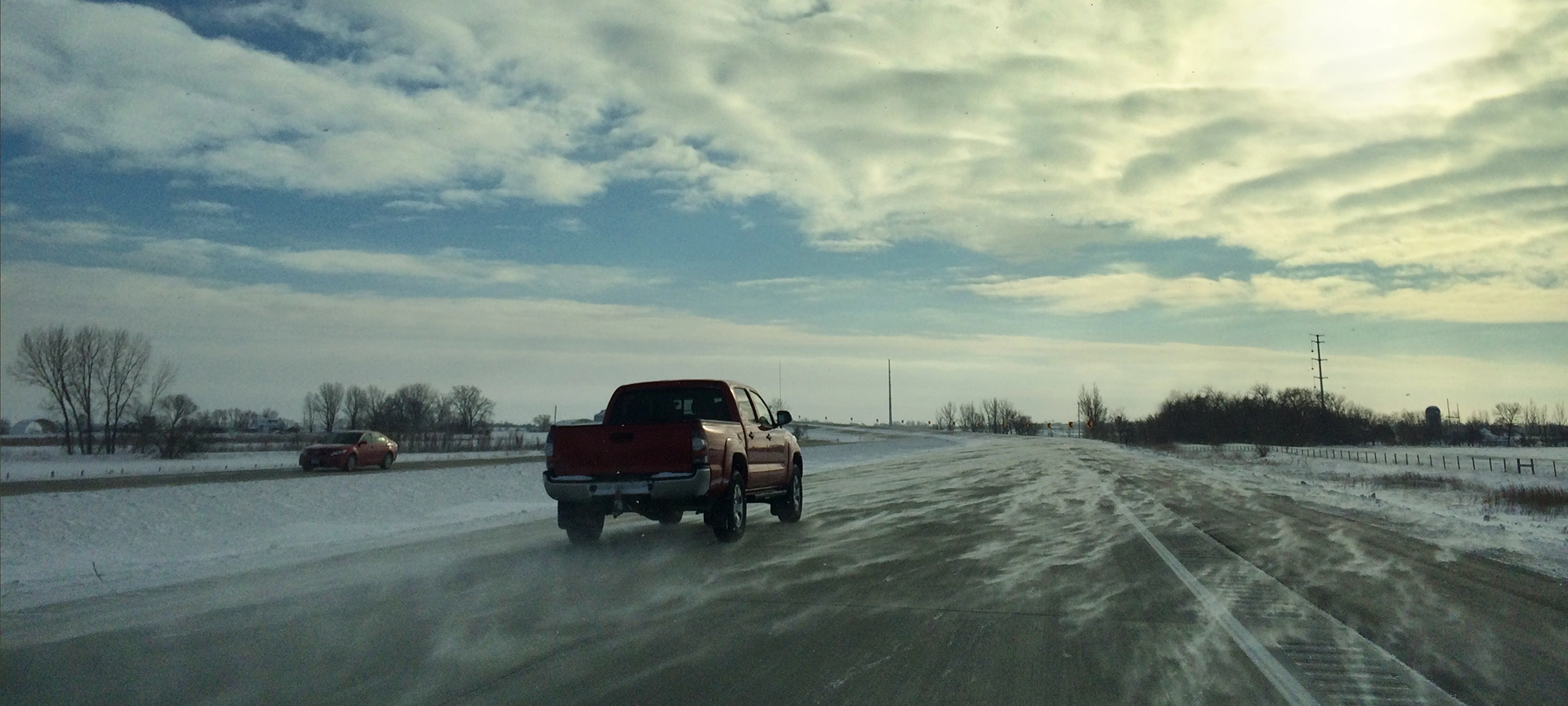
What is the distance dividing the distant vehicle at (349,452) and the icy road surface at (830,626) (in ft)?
85.5

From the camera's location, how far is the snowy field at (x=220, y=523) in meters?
11.7

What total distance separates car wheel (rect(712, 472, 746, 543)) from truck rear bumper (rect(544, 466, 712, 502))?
771 mm

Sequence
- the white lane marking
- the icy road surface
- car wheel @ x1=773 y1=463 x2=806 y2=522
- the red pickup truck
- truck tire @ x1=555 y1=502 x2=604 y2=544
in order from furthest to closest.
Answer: car wheel @ x1=773 y1=463 x2=806 y2=522, truck tire @ x1=555 y1=502 x2=604 y2=544, the red pickup truck, the icy road surface, the white lane marking

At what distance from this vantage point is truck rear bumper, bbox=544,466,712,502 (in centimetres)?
1197

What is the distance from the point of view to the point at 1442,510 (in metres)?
20.2

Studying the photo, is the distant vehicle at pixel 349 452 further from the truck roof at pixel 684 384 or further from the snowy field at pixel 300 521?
the truck roof at pixel 684 384

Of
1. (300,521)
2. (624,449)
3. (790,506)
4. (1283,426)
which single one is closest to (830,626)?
(624,449)

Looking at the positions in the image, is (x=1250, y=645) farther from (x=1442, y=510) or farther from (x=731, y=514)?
(x=1442, y=510)

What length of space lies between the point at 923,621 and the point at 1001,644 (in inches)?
36.5

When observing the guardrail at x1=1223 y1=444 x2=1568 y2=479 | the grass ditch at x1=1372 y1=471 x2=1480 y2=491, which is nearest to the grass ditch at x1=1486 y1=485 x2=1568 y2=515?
the grass ditch at x1=1372 y1=471 x2=1480 y2=491

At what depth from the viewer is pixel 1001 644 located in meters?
6.57

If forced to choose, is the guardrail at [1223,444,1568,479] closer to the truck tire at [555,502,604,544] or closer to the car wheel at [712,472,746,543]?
the car wheel at [712,472,746,543]

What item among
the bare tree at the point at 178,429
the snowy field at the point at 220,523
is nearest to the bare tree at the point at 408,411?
the bare tree at the point at 178,429

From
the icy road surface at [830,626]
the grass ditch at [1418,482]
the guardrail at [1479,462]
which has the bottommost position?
the guardrail at [1479,462]
